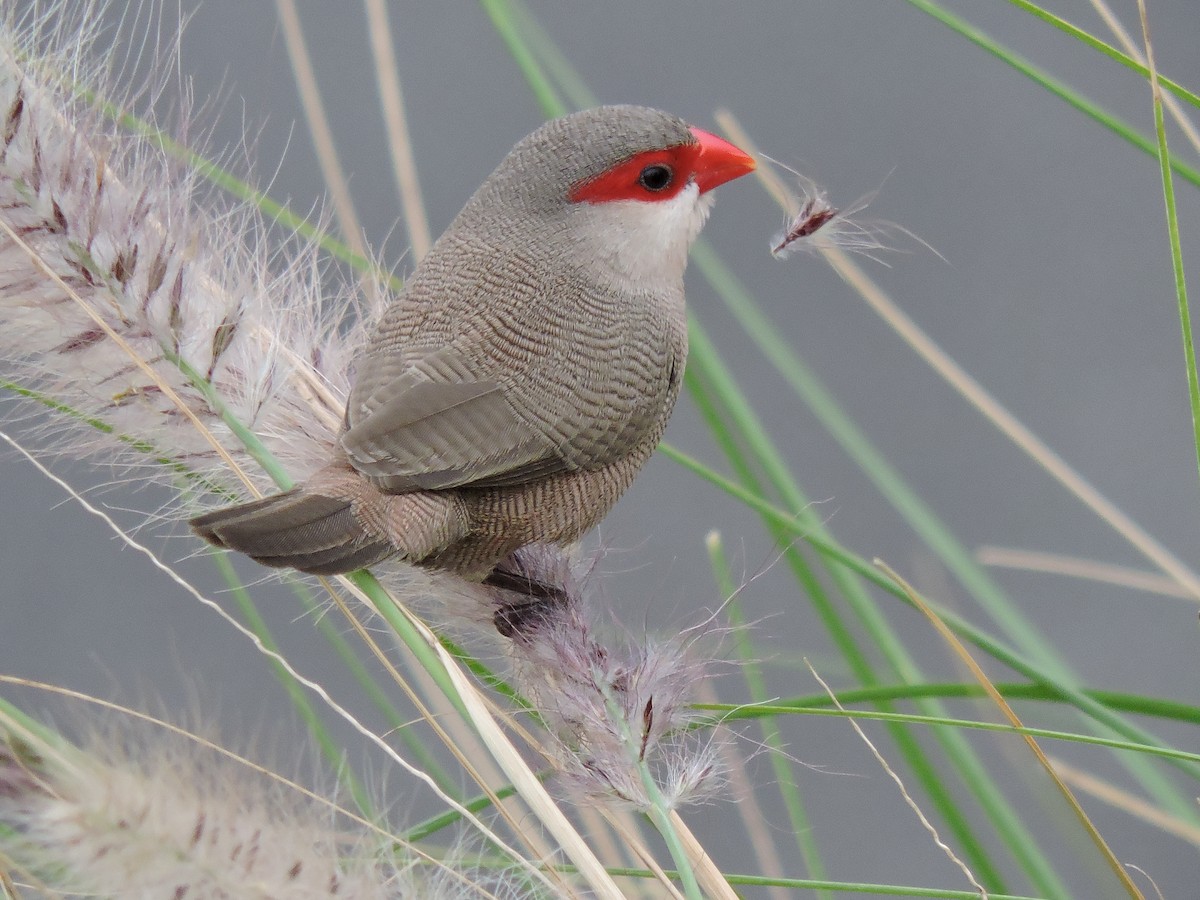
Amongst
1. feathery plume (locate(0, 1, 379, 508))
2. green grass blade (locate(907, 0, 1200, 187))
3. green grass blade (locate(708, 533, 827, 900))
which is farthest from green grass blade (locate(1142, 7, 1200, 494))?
feathery plume (locate(0, 1, 379, 508))

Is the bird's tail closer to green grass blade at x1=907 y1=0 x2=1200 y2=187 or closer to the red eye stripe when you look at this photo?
the red eye stripe

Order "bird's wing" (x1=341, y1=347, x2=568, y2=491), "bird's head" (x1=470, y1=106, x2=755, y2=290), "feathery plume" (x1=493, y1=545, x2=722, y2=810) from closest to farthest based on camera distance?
"feathery plume" (x1=493, y1=545, x2=722, y2=810) < "bird's wing" (x1=341, y1=347, x2=568, y2=491) < "bird's head" (x1=470, y1=106, x2=755, y2=290)

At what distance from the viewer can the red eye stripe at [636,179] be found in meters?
1.21

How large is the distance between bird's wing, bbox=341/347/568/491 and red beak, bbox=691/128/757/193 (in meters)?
0.36

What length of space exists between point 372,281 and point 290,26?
27cm

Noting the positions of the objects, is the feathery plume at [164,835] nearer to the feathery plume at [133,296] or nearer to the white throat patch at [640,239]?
the feathery plume at [133,296]

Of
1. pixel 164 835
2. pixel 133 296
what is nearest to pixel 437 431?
pixel 133 296

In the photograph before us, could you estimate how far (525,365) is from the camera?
110cm

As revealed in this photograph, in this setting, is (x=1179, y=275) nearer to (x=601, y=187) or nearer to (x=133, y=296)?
(x=601, y=187)

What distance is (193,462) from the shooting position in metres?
1.12

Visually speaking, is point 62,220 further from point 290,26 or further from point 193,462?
point 290,26

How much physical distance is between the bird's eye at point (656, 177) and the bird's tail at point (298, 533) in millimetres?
476

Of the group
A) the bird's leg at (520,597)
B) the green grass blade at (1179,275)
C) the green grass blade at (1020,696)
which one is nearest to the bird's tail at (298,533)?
the bird's leg at (520,597)

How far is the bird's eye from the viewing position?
124 centimetres
